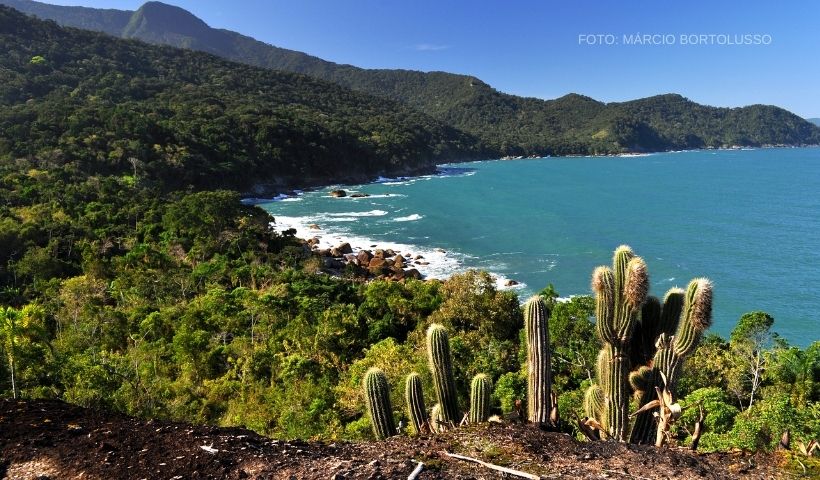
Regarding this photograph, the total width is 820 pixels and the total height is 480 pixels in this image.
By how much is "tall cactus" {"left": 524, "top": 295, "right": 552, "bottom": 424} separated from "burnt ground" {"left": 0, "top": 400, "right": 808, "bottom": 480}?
0.71m

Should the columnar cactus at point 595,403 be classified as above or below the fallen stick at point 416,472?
below

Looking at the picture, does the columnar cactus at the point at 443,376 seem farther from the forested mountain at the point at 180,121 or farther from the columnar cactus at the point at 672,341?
the forested mountain at the point at 180,121

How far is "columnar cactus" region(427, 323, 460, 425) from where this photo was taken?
642cm

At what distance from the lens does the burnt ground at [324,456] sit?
438 cm

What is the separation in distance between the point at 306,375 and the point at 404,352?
11.5 ft

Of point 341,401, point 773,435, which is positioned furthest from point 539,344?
point 341,401

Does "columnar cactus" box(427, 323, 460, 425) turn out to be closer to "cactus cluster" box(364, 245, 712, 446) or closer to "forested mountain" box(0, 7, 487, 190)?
"cactus cluster" box(364, 245, 712, 446)

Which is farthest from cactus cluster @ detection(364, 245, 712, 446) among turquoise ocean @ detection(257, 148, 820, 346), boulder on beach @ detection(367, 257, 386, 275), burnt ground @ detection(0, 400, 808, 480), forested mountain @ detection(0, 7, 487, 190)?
forested mountain @ detection(0, 7, 487, 190)

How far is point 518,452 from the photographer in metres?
4.62

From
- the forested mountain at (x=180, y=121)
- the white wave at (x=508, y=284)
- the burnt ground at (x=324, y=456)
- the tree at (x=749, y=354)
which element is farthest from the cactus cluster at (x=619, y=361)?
the forested mountain at (x=180, y=121)

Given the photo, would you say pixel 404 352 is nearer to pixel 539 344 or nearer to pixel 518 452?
pixel 539 344

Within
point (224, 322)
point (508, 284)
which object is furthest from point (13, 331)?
point (508, 284)

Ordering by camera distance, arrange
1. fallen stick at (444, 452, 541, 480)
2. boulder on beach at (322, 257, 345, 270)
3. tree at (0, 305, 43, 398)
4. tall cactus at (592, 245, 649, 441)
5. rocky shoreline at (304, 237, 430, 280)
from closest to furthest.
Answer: fallen stick at (444, 452, 541, 480)
tall cactus at (592, 245, 649, 441)
tree at (0, 305, 43, 398)
rocky shoreline at (304, 237, 430, 280)
boulder on beach at (322, 257, 345, 270)

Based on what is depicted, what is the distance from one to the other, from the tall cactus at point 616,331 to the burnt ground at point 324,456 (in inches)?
46.8
